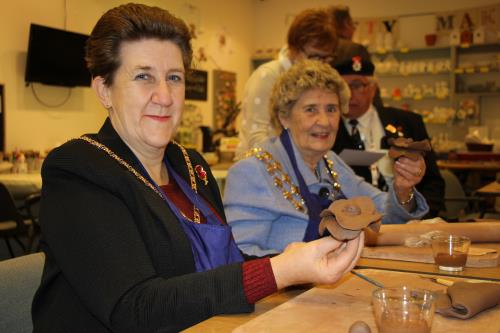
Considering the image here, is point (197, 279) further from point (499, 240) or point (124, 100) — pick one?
point (499, 240)

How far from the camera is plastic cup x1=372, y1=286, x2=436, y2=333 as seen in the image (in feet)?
3.71

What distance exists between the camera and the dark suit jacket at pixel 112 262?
1272 mm

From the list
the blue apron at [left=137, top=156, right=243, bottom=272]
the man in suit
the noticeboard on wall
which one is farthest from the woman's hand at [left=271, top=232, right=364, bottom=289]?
the noticeboard on wall

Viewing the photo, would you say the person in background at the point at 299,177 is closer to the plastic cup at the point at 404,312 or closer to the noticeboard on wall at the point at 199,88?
the plastic cup at the point at 404,312

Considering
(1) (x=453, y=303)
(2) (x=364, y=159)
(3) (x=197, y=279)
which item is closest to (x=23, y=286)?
(3) (x=197, y=279)

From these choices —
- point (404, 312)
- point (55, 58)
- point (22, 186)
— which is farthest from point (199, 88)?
point (404, 312)

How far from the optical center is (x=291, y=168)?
248 centimetres

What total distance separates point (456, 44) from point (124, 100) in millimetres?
7878

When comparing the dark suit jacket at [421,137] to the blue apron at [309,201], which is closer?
the blue apron at [309,201]

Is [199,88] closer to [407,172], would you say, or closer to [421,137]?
[421,137]

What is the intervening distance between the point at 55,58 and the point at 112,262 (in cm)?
551

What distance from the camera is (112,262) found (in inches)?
50.3

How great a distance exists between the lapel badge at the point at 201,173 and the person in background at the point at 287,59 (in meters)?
1.65

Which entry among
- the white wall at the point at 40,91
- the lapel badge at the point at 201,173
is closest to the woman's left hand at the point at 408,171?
the lapel badge at the point at 201,173
